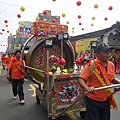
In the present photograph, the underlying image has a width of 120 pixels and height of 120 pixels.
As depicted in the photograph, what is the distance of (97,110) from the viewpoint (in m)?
2.69

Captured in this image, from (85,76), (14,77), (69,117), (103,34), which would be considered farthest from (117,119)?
(103,34)

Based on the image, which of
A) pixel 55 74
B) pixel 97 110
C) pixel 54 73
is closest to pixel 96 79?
pixel 97 110

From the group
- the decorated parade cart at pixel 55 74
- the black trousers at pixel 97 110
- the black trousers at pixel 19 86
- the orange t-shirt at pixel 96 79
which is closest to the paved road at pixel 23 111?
the black trousers at pixel 19 86

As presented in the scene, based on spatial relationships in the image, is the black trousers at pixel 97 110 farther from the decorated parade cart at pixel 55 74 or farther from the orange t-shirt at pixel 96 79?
the decorated parade cart at pixel 55 74

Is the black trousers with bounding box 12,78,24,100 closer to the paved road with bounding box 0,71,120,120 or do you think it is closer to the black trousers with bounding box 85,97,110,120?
the paved road with bounding box 0,71,120,120

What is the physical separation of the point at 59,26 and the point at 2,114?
9.86 ft

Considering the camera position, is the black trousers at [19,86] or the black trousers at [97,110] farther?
the black trousers at [19,86]

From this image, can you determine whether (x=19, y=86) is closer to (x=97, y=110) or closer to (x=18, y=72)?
(x=18, y=72)

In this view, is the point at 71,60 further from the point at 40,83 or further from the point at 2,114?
the point at 2,114

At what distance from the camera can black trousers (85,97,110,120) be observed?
2.67 metres

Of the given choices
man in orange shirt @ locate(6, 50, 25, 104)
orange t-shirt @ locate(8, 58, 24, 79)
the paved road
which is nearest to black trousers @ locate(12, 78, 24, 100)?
man in orange shirt @ locate(6, 50, 25, 104)

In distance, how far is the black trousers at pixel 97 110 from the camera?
8.76 ft

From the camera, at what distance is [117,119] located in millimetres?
4207

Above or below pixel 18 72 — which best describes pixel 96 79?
above
